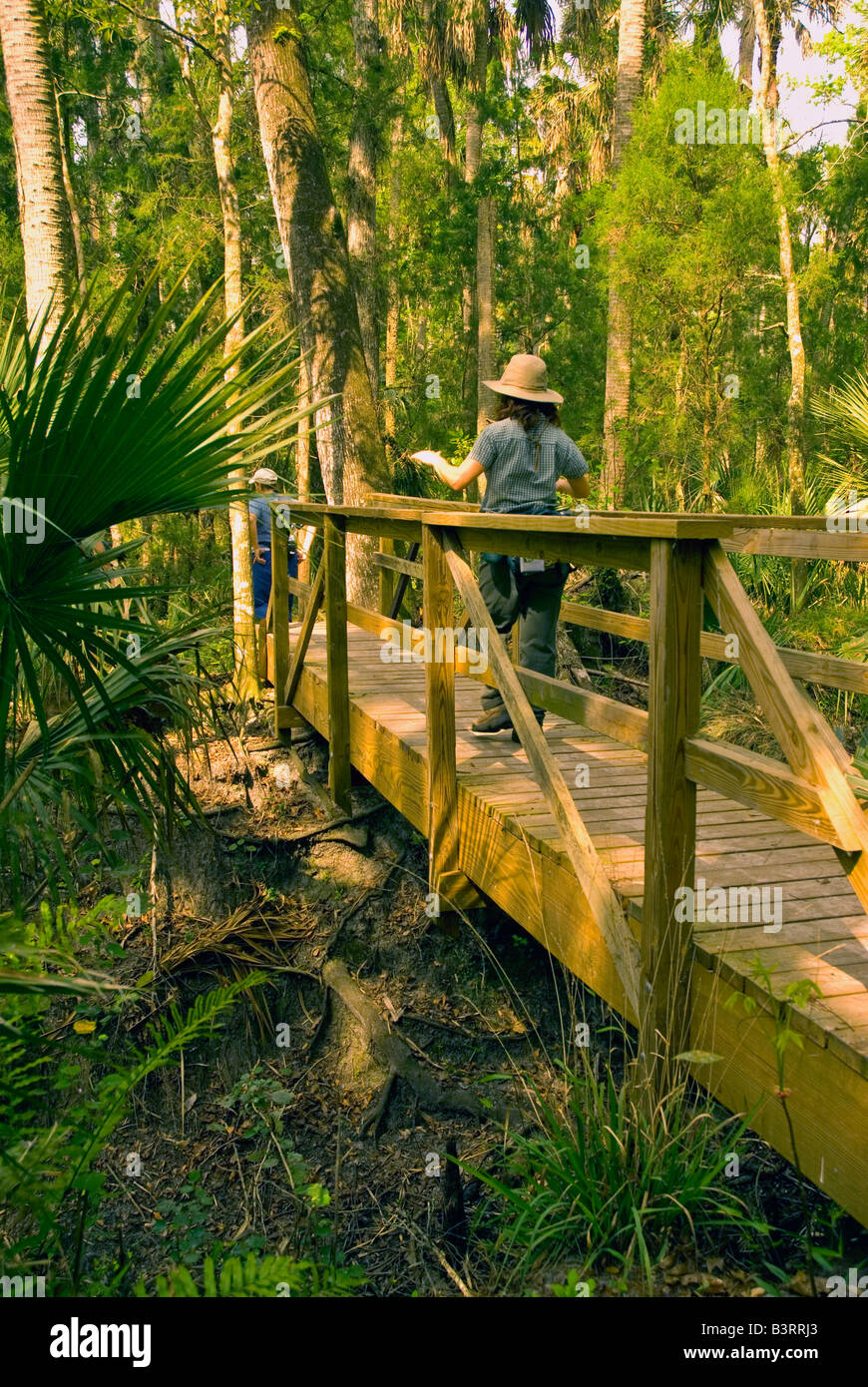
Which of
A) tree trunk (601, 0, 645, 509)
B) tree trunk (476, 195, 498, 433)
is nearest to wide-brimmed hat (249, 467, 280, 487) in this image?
tree trunk (601, 0, 645, 509)

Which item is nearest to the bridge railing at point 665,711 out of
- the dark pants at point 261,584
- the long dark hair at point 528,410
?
the long dark hair at point 528,410

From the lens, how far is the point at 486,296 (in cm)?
1997

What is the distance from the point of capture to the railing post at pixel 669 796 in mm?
2867

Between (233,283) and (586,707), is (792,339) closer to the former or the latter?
(233,283)

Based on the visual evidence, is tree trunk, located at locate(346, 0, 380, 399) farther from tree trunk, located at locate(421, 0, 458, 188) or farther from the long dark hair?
the long dark hair

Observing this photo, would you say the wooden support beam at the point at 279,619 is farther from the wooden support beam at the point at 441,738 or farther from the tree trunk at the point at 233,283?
the wooden support beam at the point at 441,738

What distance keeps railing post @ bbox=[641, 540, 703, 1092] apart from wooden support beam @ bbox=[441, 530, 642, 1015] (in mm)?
100

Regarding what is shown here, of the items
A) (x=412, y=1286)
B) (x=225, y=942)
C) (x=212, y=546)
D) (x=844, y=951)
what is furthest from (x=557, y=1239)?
(x=212, y=546)

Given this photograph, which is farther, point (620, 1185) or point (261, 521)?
point (261, 521)

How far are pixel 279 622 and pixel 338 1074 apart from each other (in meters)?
3.58

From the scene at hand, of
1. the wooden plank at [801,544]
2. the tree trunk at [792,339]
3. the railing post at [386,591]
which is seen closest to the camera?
the wooden plank at [801,544]

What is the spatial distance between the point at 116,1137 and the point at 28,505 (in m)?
4.05

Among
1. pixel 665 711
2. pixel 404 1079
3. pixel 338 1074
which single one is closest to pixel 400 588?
pixel 338 1074
